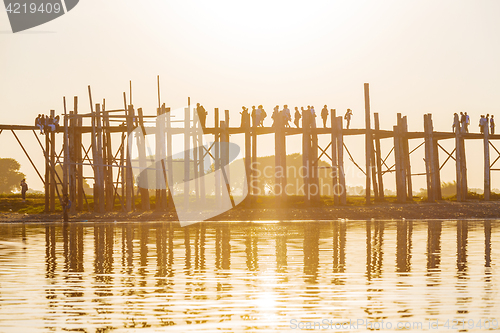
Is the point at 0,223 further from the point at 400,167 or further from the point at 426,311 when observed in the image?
the point at 426,311

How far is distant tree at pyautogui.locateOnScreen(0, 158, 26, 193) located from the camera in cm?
7806

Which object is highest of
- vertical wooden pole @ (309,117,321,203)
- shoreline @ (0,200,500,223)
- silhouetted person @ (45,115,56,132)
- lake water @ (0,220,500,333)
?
silhouetted person @ (45,115,56,132)

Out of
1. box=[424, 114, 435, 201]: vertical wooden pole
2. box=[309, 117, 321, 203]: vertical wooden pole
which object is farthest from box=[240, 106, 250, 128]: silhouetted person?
box=[424, 114, 435, 201]: vertical wooden pole

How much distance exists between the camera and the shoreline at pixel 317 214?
26359mm

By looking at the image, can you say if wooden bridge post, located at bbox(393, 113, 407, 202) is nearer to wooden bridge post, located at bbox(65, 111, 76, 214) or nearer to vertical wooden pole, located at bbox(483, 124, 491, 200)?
vertical wooden pole, located at bbox(483, 124, 491, 200)

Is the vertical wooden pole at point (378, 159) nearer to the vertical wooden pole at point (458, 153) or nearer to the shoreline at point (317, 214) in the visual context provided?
the shoreline at point (317, 214)

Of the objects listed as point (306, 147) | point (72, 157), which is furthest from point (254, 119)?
point (72, 157)

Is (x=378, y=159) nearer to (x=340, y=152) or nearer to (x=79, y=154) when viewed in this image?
(x=340, y=152)

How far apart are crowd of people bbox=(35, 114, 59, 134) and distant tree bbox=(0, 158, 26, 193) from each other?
169ft

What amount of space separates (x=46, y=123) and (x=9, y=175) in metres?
54.8

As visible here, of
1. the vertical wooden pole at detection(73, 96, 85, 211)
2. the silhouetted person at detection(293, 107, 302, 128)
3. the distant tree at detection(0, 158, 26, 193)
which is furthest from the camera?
the distant tree at detection(0, 158, 26, 193)

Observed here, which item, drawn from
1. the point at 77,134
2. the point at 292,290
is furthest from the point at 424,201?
the point at 292,290

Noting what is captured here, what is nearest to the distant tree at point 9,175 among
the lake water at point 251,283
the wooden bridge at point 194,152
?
the wooden bridge at point 194,152

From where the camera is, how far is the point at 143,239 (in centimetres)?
1767
